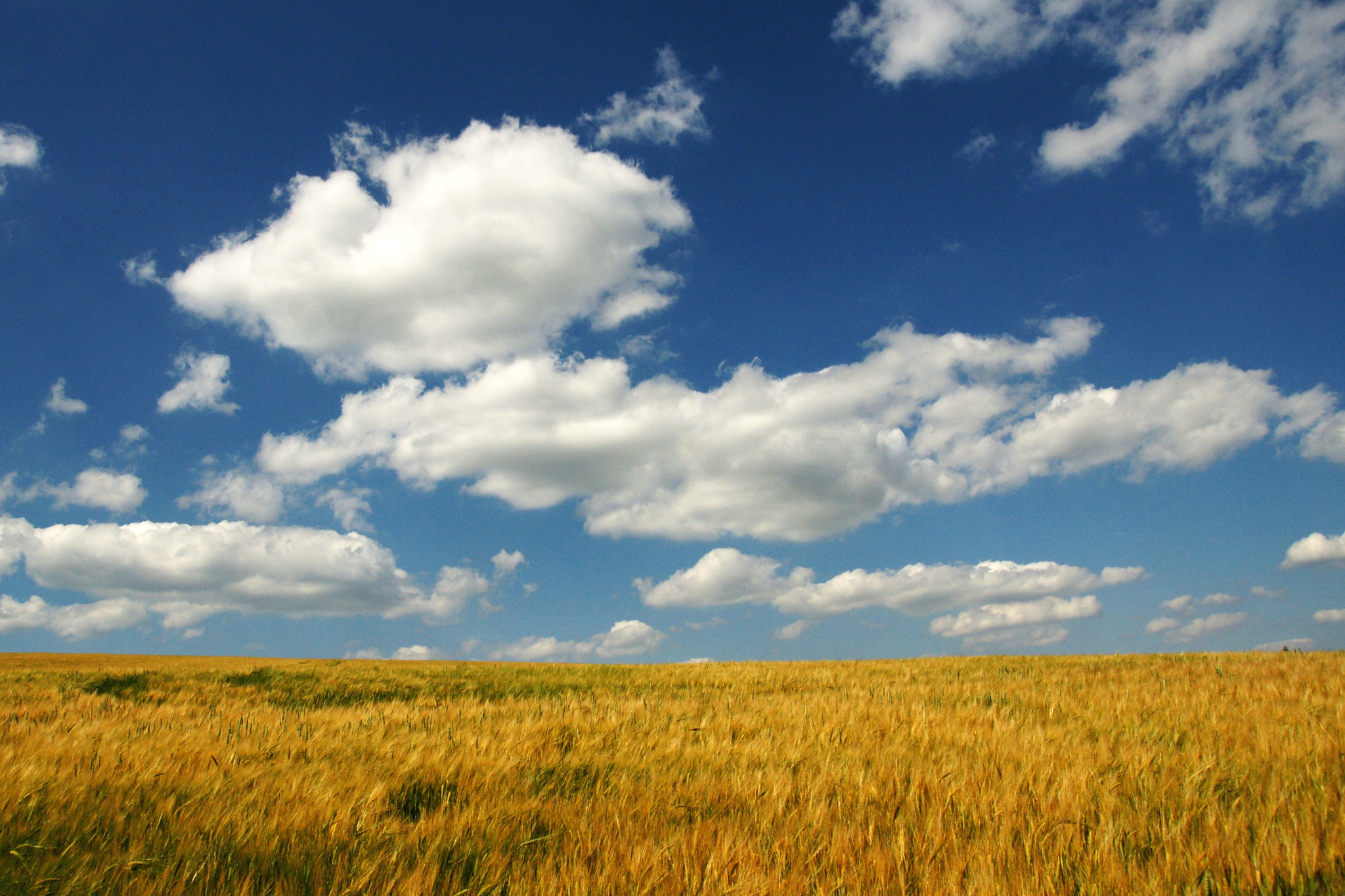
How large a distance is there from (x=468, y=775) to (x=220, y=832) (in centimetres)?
Result: 140

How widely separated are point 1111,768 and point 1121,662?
1455 centimetres

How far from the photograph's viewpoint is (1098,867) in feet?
8.23

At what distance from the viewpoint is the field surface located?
2.40 m

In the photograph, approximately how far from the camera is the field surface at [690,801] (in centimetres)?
240

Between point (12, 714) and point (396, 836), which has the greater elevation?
point (396, 836)

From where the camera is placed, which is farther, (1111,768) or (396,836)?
(1111,768)

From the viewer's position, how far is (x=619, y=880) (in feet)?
7.54

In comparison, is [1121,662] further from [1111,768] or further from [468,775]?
[468,775]

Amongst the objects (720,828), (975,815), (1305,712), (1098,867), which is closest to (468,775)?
(720,828)

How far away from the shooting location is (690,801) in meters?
3.44

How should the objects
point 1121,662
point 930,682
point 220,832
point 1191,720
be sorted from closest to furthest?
1. point 220,832
2. point 1191,720
3. point 930,682
4. point 1121,662

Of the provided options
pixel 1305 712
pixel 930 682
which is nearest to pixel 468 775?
pixel 1305 712

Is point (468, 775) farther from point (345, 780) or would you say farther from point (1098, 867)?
point (1098, 867)

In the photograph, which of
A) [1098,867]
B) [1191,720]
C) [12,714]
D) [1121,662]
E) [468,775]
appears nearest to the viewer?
[1098,867]
